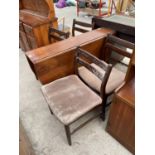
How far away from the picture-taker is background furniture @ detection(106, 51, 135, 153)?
1.06 meters

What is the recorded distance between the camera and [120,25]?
1642 millimetres

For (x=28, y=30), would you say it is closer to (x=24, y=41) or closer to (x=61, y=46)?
(x=24, y=41)

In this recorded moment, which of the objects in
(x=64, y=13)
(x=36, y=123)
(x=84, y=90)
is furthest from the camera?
(x=64, y=13)

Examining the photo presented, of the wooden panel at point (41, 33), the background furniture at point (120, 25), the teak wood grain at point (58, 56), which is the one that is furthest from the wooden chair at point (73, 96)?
the wooden panel at point (41, 33)

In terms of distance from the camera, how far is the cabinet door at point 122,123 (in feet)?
3.57

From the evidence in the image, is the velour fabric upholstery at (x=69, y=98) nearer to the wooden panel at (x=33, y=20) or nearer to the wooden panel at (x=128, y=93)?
the wooden panel at (x=128, y=93)

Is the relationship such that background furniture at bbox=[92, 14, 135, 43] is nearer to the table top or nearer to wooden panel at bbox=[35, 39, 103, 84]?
the table top

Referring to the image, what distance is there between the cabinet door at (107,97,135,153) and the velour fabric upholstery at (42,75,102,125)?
175 millimetres

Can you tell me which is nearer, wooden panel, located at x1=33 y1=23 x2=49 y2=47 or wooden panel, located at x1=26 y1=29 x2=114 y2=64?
wooden panel, located at x1=26 y1=29 x2=114 y2=64

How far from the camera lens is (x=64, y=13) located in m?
5.42

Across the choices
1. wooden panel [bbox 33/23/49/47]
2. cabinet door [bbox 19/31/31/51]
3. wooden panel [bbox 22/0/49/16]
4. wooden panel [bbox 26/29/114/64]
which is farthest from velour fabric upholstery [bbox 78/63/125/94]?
cabinet door [bbox 19/31/31/51]
